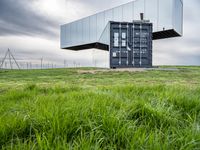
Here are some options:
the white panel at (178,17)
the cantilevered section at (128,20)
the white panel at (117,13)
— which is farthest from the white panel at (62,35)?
the white panel at (178,17)

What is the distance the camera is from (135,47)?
16.4 metres

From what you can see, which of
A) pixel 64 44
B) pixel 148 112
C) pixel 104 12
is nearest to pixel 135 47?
pixel 104 12

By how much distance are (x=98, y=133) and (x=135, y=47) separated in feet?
50.8

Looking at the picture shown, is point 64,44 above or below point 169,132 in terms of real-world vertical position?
above

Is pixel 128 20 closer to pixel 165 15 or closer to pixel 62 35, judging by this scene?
pixel 165 15

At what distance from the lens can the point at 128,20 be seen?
74.8 ft

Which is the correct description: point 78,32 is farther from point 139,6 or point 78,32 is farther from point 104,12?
point 139,6

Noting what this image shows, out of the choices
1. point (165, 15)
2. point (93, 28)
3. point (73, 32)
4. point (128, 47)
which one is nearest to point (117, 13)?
point (93, 28)

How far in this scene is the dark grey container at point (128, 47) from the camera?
16234mm

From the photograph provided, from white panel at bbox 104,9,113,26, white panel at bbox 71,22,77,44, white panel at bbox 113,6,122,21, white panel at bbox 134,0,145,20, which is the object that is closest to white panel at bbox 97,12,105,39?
white panel at bbox 104,9,113,26

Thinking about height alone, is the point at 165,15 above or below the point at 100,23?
below

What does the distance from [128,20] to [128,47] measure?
7543 millimetres

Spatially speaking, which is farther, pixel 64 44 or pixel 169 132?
pixel 64 44

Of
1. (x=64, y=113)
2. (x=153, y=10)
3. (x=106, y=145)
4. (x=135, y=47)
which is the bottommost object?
(x=106, y=145)
